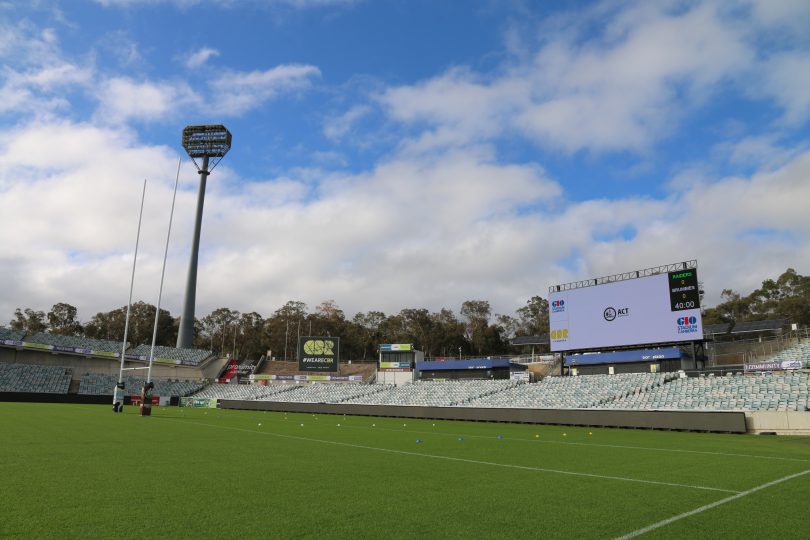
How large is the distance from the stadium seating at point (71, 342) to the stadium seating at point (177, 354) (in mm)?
2484

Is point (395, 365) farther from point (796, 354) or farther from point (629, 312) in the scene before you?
point (796, 354)

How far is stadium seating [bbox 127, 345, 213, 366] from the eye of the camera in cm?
7194

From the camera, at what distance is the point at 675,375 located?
35062 millimetres

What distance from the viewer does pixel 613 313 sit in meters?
37.9

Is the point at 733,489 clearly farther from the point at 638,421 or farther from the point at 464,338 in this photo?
the point at 464,338

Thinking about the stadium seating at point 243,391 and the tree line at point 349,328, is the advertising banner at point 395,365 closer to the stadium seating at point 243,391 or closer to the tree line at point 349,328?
the stadium seating at point 243,391

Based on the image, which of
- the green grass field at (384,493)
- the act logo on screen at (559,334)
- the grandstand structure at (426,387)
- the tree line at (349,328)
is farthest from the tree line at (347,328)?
the green grass field at (384,493)

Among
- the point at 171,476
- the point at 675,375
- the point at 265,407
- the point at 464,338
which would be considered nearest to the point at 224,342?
the point at 464,338

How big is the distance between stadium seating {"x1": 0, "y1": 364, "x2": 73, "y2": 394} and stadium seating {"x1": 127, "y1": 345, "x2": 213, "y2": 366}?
10621 millimetres

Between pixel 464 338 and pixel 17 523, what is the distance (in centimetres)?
9758

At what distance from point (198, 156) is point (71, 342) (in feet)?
118

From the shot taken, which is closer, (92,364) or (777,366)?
(777,366)

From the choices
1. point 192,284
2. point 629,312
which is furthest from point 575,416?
point 192,284

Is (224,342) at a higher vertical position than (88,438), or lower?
higher
